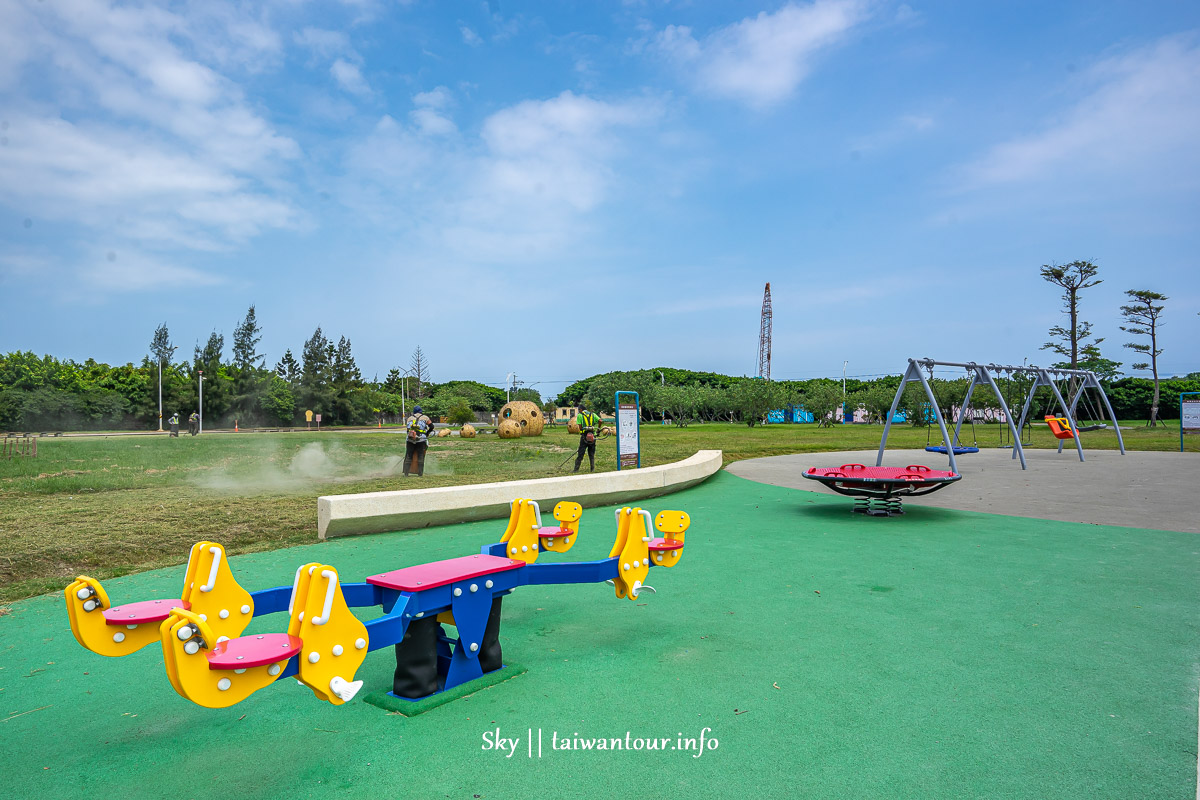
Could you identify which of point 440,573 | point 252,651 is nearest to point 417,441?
point 440,573

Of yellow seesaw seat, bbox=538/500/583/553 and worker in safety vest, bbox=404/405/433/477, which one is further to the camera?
worker in safety vest, bbox=404/405/433/477

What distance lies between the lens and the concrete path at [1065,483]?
8.82 metres

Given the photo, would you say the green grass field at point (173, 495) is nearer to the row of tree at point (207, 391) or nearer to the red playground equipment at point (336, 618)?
the red playground equipment at point (336, 618)

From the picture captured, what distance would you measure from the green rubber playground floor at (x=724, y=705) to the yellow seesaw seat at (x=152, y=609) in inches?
19.6

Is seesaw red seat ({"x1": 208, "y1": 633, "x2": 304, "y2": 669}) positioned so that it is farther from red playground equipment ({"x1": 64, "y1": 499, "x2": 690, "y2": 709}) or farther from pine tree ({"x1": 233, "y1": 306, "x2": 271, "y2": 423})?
pine tree ({"x1": 233, "y1": 306, "x2": 271, "y2": 423})

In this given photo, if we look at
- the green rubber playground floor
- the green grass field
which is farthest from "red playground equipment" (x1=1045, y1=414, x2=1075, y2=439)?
the green rubber playground floor

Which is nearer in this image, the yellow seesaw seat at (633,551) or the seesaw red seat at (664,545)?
the yellow seesaw seat at (633,551)

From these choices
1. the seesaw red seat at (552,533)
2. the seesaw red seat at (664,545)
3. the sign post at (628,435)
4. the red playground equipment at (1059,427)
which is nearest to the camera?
the seesaw red seat at (664,545)

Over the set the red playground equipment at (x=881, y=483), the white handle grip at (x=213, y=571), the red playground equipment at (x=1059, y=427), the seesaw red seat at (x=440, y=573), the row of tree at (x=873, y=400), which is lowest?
the red playground equipment at (x=881, y=483)

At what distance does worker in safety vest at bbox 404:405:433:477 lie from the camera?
1371 cm

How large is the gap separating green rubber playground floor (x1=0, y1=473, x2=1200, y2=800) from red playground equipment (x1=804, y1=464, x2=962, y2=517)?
9.49 ft

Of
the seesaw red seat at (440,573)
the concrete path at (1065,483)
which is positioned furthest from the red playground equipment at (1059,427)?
the seesaw red seat at (440,573)

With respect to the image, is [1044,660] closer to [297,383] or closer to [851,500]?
[851,500]

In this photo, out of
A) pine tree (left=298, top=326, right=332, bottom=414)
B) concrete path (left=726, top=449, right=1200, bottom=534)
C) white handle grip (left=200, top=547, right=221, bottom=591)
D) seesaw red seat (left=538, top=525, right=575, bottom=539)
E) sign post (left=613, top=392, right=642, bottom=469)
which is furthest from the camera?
pine tree (left=298, top=326, right=332, bottom=414)
